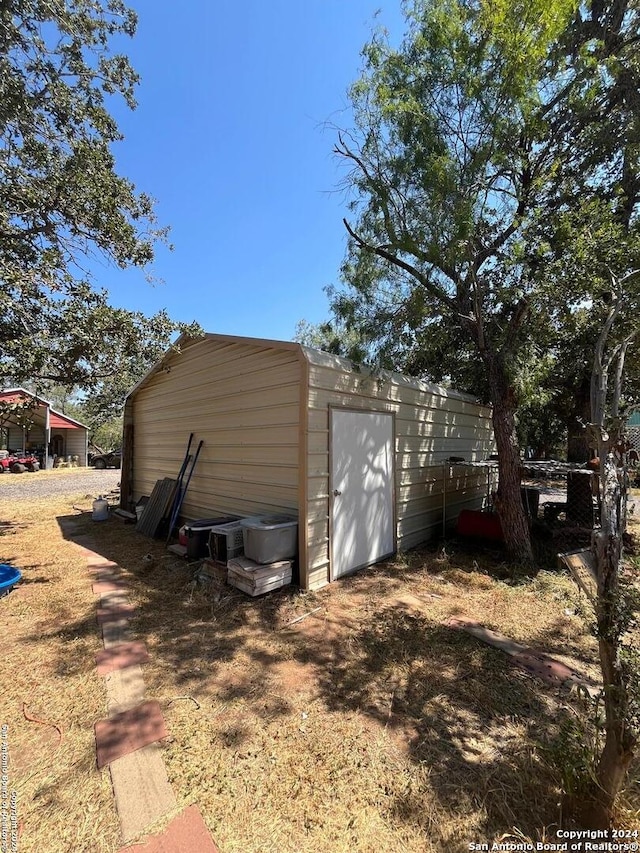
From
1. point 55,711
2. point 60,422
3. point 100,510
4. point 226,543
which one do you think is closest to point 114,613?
point 226,543

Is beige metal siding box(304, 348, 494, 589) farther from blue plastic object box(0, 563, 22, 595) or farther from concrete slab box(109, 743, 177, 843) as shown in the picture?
blue plastic object box(0, 563, 22, 595)

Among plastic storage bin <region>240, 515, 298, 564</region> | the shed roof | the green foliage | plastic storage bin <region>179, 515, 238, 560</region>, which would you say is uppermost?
the green foliage

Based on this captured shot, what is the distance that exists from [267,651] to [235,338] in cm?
362

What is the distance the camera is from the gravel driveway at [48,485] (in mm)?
11655

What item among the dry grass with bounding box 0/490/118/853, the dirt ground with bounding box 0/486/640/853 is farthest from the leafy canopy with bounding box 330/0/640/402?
the dry grass with bounding box 0/490/118/853

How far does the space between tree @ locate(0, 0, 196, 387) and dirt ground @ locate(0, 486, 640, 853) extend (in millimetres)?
3099

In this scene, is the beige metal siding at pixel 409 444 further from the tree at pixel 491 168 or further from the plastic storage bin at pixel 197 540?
the plastic storage bin at pixel 197 540

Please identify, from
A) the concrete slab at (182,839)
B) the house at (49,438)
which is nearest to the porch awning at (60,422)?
the house at (49,438)

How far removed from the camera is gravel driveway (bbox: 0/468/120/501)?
11.7 m

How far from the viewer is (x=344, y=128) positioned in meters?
4.58

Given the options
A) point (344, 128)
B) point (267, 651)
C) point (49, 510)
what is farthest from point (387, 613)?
point (49, 510)

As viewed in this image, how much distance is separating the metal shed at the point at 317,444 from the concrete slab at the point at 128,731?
1.92 m

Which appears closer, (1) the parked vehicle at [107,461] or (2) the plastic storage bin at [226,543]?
(2) the plastic storage bin at [226,543]

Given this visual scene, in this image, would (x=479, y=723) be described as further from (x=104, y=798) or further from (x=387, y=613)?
(x=104, y=798)
